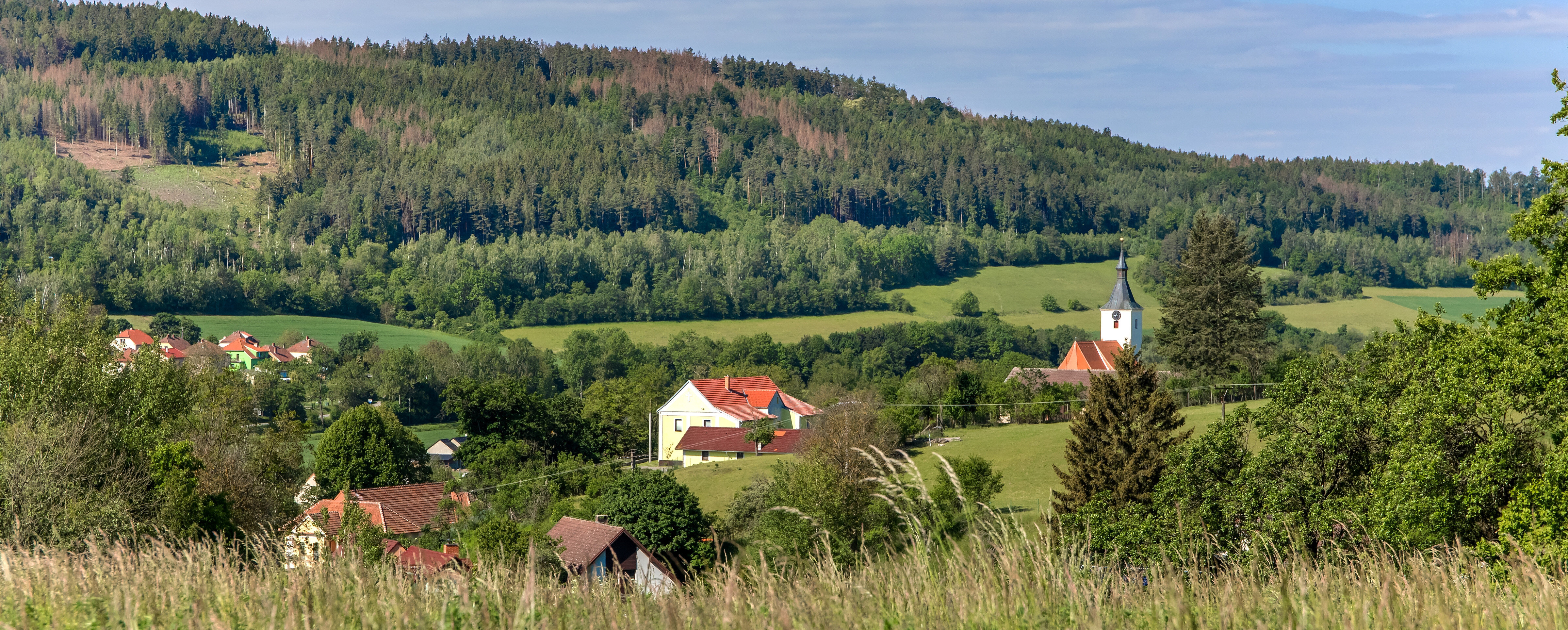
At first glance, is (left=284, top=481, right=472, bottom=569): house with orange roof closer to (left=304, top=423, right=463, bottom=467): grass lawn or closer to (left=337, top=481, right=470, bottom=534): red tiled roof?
(left=337, top=481, right=470, bottom=534): red tiled roof

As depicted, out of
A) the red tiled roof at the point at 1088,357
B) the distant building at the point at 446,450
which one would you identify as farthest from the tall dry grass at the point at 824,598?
the red tiled roof at the point at 1088,357

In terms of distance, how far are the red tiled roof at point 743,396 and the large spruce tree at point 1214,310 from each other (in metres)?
21.6

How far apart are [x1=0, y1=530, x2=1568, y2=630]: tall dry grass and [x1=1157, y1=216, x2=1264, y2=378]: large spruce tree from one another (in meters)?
48.1

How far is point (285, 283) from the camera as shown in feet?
427

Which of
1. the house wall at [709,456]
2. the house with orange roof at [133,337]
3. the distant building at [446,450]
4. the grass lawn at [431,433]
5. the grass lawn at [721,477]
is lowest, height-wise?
the distant building at [446,450]

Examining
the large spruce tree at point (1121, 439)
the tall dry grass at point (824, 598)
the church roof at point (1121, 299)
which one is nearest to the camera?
the tall dry grass at point (824, 598)

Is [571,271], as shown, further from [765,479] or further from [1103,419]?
[1103,419]

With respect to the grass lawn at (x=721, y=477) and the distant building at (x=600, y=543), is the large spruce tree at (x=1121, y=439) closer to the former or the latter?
the distant building at (x=600, y=543)

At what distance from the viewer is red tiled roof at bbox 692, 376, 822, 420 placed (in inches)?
2800

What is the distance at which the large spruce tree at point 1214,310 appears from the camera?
50156mm

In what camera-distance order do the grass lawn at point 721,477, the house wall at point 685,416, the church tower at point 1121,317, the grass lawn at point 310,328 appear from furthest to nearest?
the grass lawn at point 310,328, the church tower at point 1121,317, the house wall at point 685,416, the grass lawn at point 721,477

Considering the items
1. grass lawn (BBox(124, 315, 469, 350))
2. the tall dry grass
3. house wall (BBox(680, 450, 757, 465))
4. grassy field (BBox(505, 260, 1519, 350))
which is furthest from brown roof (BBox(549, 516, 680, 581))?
grassy field (BBox(505, 260, 1519, 350))

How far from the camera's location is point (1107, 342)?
8619 cm

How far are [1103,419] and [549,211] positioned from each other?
552 feet
